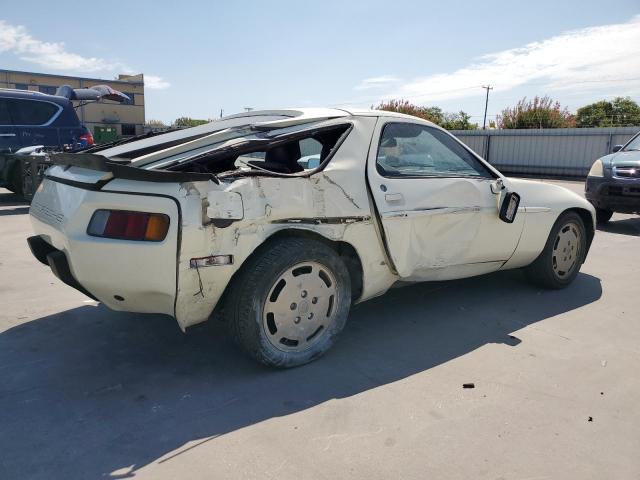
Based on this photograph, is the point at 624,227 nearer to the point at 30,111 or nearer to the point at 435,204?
the point at 435,204

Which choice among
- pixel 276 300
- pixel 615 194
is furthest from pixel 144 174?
pixel 615 194

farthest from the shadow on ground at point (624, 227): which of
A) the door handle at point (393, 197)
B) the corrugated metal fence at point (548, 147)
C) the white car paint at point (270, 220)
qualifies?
the corrugated metal fence at point (548, 147)

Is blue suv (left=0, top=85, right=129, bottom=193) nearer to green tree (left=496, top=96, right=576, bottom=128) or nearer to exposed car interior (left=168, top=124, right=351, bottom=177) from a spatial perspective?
exposed car interior (left=168, top=124, right=351, bottom=177)

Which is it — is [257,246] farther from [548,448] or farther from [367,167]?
[548,448]

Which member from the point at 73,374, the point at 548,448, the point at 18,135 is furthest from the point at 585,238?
the point at 18,135

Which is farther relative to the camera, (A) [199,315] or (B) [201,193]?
(A) [199,315]

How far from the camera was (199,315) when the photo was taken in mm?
2707

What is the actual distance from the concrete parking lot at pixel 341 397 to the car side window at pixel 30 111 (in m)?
7.31

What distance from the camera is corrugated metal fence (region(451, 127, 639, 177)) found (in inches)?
763

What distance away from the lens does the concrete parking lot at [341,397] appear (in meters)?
2.16

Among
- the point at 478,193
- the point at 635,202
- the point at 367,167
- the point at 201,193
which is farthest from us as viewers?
the point at 635,202

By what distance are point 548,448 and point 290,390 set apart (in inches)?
51.0

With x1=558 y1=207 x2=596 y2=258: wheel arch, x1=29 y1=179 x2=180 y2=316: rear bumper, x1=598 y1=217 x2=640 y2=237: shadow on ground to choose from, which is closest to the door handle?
x1=29 y1=179 x2=180 y2=316: rear bumper

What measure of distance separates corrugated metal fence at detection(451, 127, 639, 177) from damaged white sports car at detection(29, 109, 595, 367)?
1797 centimetres
